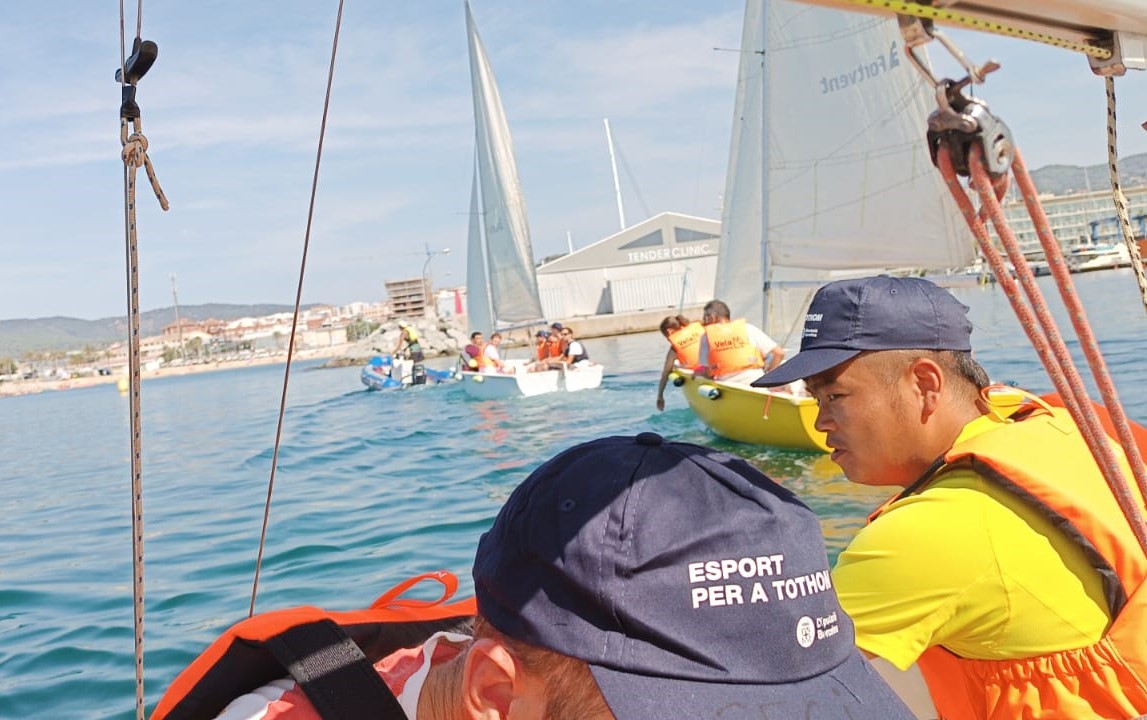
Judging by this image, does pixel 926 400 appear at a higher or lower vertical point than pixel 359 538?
higher

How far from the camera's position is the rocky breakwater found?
64.1 metres

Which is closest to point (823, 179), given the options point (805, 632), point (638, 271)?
point (805, 632)

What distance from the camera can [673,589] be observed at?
941mm

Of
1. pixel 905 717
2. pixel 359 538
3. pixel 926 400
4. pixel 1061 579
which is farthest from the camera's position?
pixel 359 538

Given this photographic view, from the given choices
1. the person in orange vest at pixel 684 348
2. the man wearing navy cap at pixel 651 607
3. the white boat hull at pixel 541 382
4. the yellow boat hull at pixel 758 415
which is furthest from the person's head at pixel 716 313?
the man wearing navy cap at pixel 651 607

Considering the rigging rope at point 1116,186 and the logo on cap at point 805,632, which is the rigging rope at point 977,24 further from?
the logo on cap at point 805,632

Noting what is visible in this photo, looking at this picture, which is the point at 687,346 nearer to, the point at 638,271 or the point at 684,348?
the point at 684,348

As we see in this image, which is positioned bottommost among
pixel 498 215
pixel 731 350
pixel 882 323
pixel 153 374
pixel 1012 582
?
pixel 153 374

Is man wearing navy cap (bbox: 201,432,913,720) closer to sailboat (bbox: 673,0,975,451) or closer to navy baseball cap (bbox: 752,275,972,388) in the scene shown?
navy baseball cap (bbox: 752,275,972,388)

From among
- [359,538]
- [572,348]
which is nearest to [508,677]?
[359,538]

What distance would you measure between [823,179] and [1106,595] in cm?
1100

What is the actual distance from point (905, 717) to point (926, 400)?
3.61 ft

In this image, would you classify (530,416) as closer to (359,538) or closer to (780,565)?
(359,538)

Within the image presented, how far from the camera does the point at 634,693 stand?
0.92 meters
